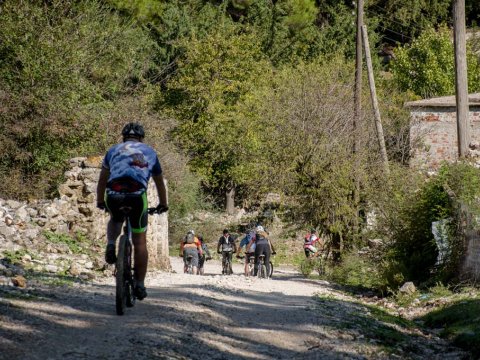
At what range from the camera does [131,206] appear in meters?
8.40

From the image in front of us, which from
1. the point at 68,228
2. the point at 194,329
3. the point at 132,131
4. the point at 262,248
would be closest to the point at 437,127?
the point at 262,248

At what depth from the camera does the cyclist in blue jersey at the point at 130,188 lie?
8359mm

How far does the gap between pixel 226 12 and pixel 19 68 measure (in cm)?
3457

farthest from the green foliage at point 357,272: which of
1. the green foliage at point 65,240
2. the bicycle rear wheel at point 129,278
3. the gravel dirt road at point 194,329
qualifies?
the bicycle rear wheel at point 129,278

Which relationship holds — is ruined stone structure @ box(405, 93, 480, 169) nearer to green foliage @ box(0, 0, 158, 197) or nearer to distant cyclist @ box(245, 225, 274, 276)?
green foliage @ box(0, 0, 158, 197)

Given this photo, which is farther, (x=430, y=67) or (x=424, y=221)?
(x=430, y=67)

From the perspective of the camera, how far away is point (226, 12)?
6112 cm

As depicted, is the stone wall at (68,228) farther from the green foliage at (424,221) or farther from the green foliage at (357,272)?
the green foliage at (357,272)

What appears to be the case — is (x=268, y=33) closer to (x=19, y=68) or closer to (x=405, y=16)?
(x=405, y=16)

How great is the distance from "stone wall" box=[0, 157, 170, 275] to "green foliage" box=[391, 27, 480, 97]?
1607 inches

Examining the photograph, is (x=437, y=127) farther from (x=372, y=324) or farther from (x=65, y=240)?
(x=372, y=324)

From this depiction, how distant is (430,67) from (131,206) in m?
52.3

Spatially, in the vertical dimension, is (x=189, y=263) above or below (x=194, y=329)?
above

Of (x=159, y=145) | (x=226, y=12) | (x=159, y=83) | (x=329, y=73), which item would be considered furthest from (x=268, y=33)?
(x=159, y=145)
